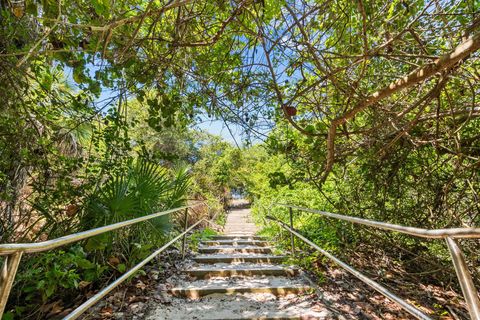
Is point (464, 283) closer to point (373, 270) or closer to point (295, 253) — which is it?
point (373, 270)

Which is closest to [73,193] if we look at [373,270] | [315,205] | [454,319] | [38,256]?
[38,256]

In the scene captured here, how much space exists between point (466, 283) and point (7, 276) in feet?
4.31

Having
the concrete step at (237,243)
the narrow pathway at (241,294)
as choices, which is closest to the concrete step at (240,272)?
the narrow pathway at (241,294)

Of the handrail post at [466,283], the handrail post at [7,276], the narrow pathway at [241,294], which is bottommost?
the narrow pathway at [241,294]

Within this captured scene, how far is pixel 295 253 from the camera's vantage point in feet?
Result: 11.4

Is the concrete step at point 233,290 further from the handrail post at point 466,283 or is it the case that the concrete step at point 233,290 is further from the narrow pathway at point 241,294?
the handrail post at point 466,283

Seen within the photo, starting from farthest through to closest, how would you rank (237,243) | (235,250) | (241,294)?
(237,243)
(235,250)
(241,294)

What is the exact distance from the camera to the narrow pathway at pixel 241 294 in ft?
6.62

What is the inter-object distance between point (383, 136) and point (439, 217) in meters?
1.25

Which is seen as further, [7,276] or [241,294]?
[241,294]

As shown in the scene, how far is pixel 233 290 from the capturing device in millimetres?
2418

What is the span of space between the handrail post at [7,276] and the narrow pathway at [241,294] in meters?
1.48

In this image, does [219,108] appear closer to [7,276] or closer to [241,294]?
[241,294]

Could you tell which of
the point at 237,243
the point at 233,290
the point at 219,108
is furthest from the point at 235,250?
the point at 219,108
